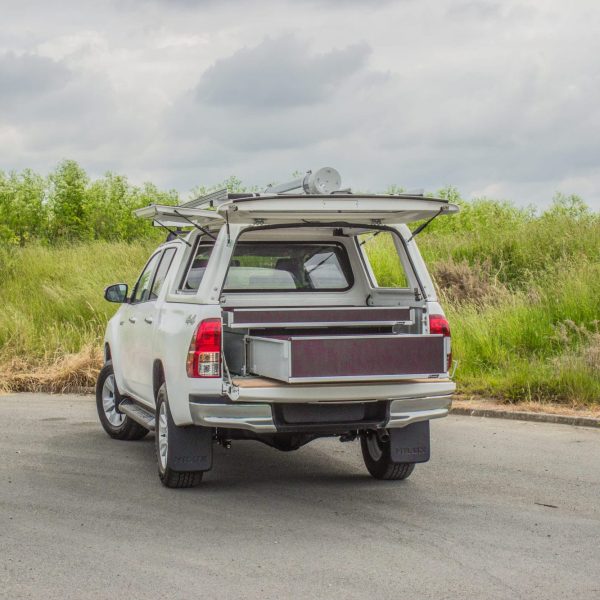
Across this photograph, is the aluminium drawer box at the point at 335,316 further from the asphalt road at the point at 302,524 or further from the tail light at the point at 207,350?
the asphalt road at the point at 302,524

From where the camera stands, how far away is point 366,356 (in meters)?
7.61

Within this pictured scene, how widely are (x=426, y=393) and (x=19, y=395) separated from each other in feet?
29.9

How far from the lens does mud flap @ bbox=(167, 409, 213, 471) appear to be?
8.20m

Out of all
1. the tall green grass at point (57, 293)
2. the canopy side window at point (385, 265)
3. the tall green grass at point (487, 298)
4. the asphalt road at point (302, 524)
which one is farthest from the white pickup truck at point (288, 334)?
the canopy side window at point (385, 265)

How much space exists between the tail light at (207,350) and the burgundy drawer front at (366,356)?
65cm

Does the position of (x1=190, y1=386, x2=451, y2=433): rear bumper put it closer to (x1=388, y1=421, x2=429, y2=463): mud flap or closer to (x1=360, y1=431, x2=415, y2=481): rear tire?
(x1=388, y1=421, x2=429, y2=463): mud flap

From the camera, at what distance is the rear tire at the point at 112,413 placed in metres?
11.1

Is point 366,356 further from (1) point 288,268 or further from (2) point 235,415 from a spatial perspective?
(1) point 288,268

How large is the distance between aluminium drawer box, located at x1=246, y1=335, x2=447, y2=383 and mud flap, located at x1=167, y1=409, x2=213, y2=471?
0.70 metres

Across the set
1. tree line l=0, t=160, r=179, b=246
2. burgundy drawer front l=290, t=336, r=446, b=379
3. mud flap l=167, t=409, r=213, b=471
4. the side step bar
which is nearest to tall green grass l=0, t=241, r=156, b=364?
the side step bar

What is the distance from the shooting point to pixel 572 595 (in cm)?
572

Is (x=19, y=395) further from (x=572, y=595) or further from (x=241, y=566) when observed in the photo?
(x=572, y=595)

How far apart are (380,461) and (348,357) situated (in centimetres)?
177

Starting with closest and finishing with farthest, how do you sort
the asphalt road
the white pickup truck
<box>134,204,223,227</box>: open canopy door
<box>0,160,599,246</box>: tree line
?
the asphalt road < the white pickup truck < <box>134,204,223,227</box>: open canopy door < <box>0,160,599,246</box>: tree line
